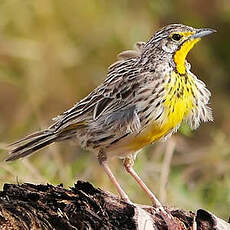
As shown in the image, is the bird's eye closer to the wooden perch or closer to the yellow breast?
the yellow breast

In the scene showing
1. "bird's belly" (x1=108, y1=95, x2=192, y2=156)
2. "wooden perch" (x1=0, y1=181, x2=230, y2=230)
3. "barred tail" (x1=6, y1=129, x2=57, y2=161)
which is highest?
"barred tail" (x1=6, y1=129, x2=57, y2=161)

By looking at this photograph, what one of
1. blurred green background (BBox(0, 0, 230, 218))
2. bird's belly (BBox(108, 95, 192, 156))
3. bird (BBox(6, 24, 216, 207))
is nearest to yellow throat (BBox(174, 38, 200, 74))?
bird (BBox(6, 24, 216, 207))

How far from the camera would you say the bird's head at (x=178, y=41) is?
576 cm

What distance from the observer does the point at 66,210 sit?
4.79m

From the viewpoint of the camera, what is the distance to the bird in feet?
18.4

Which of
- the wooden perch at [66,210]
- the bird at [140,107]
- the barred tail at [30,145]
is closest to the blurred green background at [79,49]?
the barred tail at [30,145]

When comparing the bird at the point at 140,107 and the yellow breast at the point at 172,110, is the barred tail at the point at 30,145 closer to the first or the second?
the bird at the point at 140,107

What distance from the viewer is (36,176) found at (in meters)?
6.40

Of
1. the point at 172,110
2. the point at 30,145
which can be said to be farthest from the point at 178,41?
the point at 30,145

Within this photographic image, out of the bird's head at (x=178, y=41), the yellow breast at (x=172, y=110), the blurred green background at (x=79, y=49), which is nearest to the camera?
the yellow breast at (x=172, y=110)

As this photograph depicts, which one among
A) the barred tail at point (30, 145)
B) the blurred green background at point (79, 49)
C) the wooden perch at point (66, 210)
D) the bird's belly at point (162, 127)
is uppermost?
the blurred green background at point (79, 49)

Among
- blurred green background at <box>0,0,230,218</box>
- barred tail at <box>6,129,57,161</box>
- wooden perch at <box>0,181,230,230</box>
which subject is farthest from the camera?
blurred green background at <box>0,0,230,218</box>

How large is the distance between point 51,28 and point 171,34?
14.0 ft

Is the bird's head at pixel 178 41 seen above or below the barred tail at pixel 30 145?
below
